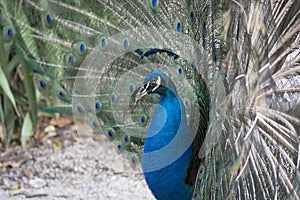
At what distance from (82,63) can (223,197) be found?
114 centimetres

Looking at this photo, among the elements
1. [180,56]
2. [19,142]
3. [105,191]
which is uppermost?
[180,56]

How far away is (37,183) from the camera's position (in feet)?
9.46

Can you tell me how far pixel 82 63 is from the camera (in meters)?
2.45

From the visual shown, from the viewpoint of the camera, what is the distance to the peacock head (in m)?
1.89

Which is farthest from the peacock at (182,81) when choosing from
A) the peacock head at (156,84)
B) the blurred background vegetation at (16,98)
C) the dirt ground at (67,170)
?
the dirt ground at (67,170)

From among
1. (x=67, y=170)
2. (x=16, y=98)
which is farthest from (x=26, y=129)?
(x=67, y=170)

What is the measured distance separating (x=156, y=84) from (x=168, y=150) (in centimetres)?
23

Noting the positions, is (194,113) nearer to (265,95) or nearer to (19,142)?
(265,95)

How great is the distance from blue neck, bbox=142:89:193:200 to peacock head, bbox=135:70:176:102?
0.07 ft

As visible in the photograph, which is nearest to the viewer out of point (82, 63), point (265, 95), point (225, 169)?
point (265, 95)

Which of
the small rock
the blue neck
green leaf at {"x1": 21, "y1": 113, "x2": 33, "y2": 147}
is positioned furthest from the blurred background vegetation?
the blue neck

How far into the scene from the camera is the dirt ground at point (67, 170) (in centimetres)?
280

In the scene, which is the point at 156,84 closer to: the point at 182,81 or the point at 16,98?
the point at 182,81

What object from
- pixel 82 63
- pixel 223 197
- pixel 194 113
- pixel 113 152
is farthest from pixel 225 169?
pixel 113 152
